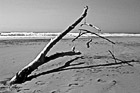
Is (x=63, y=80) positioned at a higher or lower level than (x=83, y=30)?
lower

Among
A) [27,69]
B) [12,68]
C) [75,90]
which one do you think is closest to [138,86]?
[75,90]

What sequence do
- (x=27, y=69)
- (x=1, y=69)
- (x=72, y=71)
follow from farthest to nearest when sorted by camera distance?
(x=1, y=69) < (x=72, y=71) < (x=27, y=69)

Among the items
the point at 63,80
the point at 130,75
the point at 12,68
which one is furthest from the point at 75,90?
the point at 12,68

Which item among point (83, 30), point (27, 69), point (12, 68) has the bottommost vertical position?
point (12, 68)

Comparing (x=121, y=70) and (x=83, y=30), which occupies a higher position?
(x=83, y=30)

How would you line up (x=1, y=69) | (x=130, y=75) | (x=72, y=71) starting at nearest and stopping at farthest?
(x=130, y=75) < (x=72, y=71) < (x=1, y=69)

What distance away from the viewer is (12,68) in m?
7.86

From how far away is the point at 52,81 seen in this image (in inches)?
229

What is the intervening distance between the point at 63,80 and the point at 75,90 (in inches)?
42.1

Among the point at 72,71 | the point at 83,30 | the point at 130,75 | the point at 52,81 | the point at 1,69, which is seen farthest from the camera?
the point at 1,69

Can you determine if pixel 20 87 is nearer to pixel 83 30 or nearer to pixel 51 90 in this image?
pixel 51 90

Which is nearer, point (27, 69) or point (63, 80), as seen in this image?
point (27, 69)

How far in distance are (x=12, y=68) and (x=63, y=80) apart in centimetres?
295

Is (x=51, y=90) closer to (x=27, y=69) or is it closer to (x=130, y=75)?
(x=27, y=69)
